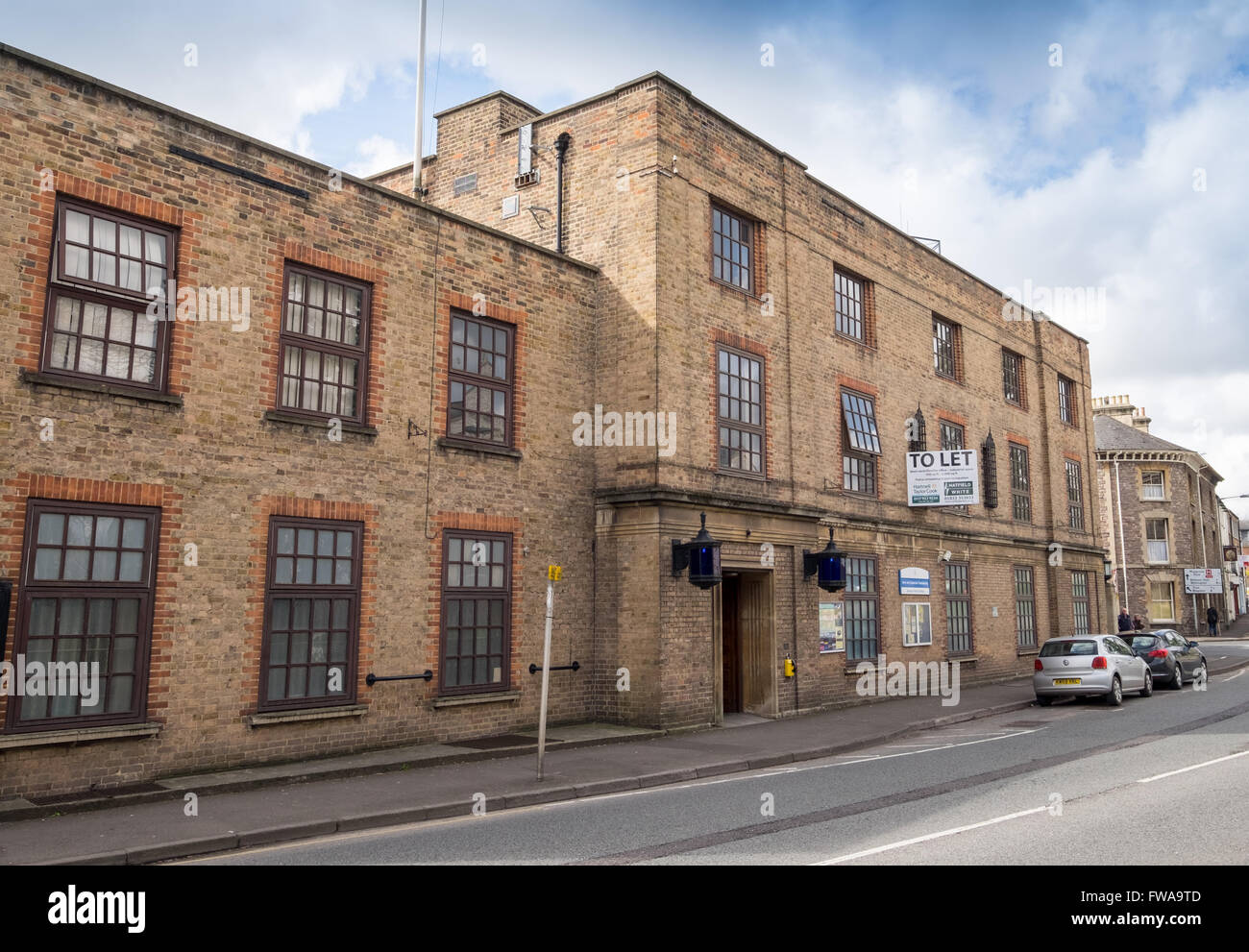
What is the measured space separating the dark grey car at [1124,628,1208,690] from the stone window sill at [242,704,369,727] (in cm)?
1815

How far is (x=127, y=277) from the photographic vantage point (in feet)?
36.5

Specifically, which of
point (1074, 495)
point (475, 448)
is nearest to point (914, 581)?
point (475, 448)

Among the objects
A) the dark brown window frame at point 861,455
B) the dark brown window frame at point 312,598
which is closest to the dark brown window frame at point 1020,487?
the dark brown window frame at point 861,455

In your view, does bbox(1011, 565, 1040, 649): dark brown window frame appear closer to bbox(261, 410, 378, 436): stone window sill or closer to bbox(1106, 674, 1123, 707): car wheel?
bbox(1106, 674, 1123, 707): car wheel

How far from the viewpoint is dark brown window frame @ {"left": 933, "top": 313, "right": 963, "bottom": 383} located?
25.2m

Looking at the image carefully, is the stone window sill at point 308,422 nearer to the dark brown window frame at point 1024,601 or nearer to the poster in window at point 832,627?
the poster in window at point 832,627

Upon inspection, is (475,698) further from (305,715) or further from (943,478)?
(943,478)

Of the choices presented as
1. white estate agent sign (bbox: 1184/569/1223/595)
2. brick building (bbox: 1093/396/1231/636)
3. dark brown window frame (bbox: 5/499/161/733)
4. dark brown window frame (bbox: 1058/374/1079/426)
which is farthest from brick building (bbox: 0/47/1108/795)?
white estate agent sign (bbox: 1184/569/1223/595)

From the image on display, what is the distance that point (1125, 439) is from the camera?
53312mm

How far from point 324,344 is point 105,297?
9.14ft

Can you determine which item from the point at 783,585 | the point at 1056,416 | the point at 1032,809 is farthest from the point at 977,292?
the point at 1032,809

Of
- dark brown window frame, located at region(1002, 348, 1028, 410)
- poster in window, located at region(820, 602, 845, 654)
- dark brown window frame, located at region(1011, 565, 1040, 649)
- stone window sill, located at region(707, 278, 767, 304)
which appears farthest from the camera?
dark brown window frame, located at region(1002, 348, 1028, 410)
